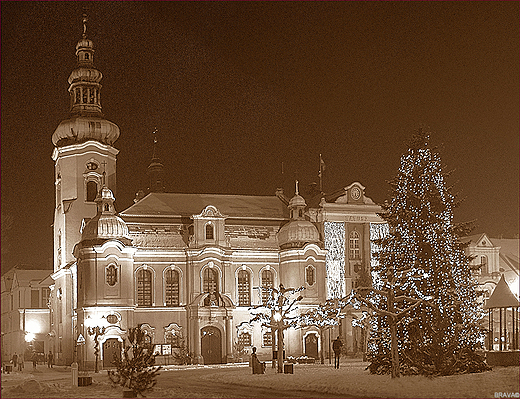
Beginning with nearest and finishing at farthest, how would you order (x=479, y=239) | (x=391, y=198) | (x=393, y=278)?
(x=393, y=278) → (x=391, y=198) → (x=479, y=239)

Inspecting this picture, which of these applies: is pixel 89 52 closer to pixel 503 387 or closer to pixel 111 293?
pixel 111 293

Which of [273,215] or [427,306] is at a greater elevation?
[273,215]

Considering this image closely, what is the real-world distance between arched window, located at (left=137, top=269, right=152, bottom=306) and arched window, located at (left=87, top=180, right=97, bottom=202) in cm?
830

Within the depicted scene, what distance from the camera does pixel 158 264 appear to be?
6981cm

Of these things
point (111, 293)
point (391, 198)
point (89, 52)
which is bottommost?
point (111, 293)

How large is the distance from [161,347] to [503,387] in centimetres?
4089

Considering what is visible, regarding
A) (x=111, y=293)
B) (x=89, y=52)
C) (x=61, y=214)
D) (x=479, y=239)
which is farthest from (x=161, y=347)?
(x=479, y=239)

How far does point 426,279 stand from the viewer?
3625 cm

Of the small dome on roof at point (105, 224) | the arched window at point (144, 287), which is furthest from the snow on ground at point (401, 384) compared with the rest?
the arched window at point (144, 287)

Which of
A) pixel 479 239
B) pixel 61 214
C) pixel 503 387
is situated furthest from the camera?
pixel 479 239

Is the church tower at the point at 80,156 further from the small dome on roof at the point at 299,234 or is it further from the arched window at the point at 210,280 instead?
the small dome on roof at the point at 299,234

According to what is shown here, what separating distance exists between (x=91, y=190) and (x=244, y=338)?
55.8ft

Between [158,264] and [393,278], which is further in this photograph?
[158,264]

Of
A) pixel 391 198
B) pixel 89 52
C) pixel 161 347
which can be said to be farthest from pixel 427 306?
pixel 89 52
